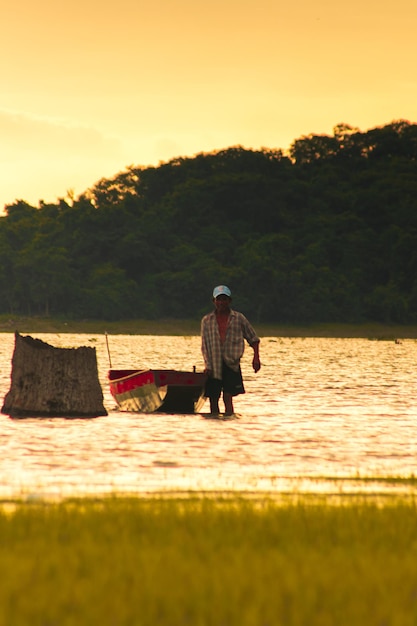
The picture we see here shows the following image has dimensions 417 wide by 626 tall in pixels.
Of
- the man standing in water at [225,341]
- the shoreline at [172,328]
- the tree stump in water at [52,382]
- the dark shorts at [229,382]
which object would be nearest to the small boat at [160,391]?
the dark shorts at [229,382]

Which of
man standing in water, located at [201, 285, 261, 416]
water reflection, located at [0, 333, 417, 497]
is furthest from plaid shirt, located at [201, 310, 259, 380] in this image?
water reflection, located at [0, 333, 417, 497]

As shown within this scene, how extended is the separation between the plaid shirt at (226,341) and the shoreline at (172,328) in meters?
94.0

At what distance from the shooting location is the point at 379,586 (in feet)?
17.7

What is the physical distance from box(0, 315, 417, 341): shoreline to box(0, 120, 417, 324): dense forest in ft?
3.68

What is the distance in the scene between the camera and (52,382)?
1623 centimetres

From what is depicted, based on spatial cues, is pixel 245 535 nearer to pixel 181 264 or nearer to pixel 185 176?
pixel 181 264

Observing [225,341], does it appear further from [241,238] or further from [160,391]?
[241,238]

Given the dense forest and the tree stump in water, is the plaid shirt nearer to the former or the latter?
the tree stump in water

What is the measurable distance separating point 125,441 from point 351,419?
489cm

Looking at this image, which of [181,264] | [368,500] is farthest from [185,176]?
[368,500]

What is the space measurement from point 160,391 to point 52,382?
6.53 ft

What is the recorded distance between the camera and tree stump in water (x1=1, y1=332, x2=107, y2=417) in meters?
16.1

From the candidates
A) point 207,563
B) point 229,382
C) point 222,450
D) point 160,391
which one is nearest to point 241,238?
point 160,391

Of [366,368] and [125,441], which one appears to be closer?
[125,441]
